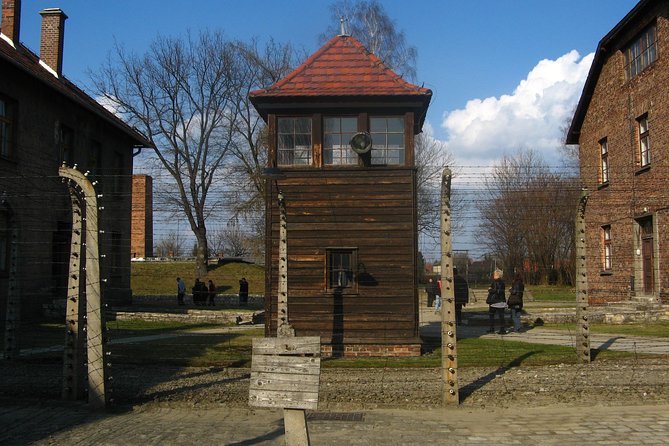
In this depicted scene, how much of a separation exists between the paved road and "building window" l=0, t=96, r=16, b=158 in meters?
13.3

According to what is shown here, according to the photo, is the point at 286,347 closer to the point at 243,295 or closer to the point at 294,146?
the point at 294,146

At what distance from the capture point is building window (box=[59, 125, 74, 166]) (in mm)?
23297

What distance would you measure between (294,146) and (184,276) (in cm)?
2706

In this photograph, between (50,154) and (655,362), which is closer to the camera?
(655,362)

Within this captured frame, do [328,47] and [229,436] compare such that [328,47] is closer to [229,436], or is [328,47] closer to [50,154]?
[229,436]

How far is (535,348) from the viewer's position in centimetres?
1368

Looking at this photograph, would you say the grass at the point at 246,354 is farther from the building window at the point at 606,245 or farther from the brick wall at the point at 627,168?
the building window at the point at 606,245

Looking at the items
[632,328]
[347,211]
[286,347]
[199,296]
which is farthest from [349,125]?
[199,296]

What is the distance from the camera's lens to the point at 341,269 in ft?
44.9

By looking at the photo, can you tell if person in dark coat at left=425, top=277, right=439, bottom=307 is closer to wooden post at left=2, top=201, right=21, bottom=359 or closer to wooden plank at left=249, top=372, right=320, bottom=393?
wooden post at left=2, top=201, right=21, bottom=359

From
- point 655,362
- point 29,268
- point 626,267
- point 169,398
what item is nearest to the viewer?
point 169,398

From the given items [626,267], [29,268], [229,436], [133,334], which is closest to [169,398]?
[229,436]

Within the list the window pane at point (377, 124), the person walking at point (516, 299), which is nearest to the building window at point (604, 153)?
the person walking at point (516, 299)

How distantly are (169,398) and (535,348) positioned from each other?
7.99 meters
